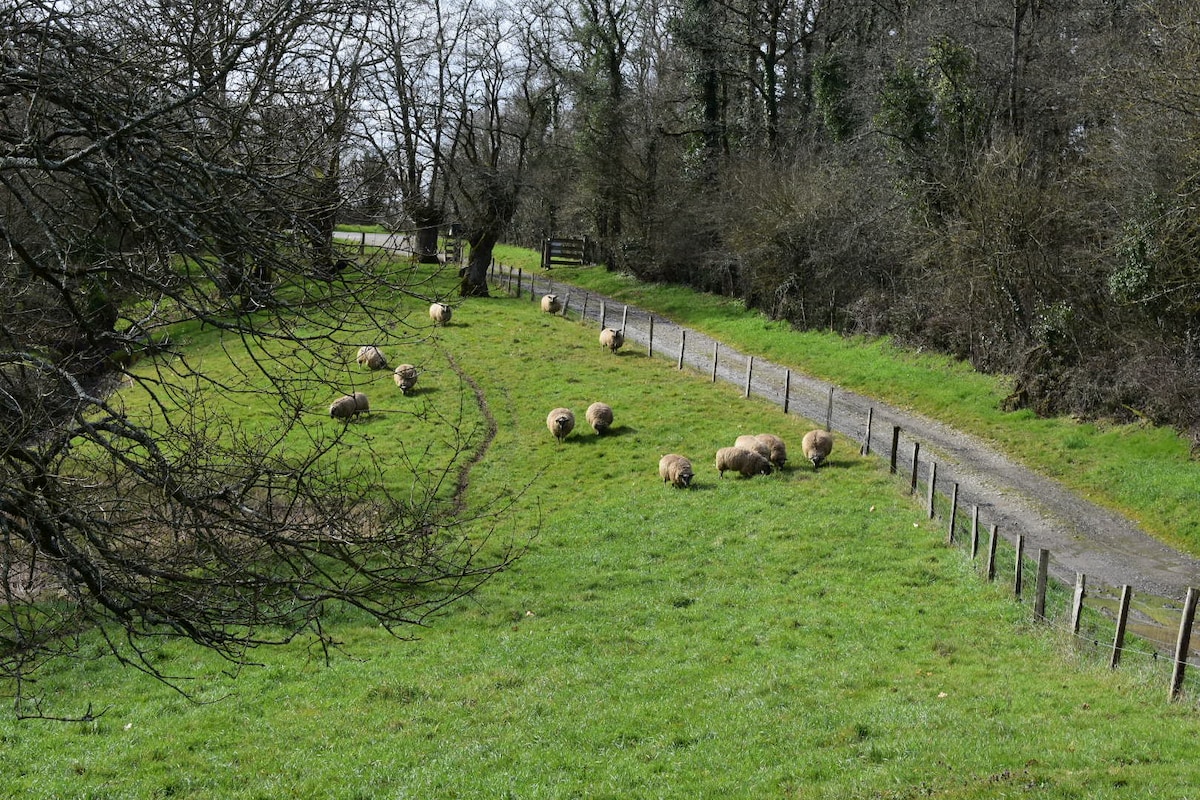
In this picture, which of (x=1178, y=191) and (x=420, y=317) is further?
(x=420, y=317)

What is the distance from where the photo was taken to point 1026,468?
27.4 metres

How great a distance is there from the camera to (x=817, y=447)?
91.8 ft

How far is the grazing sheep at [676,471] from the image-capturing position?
90.8 ft

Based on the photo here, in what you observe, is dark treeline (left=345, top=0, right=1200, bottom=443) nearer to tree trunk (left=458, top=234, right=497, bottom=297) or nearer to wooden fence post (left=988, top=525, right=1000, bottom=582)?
tree trunk (left=458, top=234, right=497, bottom=297)

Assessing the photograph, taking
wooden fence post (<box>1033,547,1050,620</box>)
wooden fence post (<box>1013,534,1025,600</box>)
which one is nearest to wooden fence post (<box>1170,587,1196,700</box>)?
wooden fence post (<box>1033,547,1050,620</box>)

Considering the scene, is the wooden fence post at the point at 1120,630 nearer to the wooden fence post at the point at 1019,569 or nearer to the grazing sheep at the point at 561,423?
the wooden fence post at the point at 1019,569

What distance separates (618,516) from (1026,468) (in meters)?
10.6

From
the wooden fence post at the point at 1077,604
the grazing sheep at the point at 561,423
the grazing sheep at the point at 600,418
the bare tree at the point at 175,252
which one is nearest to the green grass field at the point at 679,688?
the wooden fence post at the point at 1077,604

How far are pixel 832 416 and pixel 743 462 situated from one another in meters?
5.83

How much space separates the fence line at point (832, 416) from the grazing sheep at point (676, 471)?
193 inches

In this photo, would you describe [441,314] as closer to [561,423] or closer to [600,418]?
[561,423]

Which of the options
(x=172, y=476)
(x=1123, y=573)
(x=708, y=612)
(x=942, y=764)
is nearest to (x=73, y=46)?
(x=172, y=476)

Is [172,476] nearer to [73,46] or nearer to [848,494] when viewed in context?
[73,46]

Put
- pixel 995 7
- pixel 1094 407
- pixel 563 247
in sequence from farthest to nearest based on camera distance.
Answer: pixel 563 247, pixel 995 7, pixel 1094 407
